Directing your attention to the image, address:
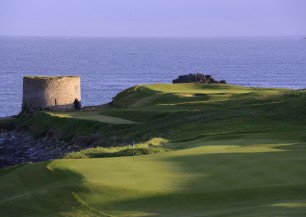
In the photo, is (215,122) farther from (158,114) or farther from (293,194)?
(293,194)

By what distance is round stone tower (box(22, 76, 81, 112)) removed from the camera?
50344 mm

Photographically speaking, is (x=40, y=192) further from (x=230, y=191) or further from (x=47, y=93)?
(x=47, y=93)

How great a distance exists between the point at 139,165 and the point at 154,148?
18.1 ft

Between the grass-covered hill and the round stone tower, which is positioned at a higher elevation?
the grass-covered hill

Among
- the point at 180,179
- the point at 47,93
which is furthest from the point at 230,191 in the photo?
the point at 47,93

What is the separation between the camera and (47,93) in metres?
50.5

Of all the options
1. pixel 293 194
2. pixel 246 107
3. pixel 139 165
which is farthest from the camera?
pixel 246 107

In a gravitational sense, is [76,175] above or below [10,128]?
above

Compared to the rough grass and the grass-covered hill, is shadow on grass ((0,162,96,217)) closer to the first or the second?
the grass-covered hill

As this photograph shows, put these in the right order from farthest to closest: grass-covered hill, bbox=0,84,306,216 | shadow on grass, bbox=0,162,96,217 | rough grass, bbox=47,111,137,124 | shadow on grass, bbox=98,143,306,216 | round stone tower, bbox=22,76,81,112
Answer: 1. round stone tower, bbox=22,76,81,112
2. rough grass, bbox=47,111,137,124
3. shadow on grass, bbox=0,162,96,217
4. grass-covered hill, bbox=0,84,306,216
5. shadow on grass, bbox=98,143,306,216

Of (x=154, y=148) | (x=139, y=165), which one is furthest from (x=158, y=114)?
(x=139, y=165)

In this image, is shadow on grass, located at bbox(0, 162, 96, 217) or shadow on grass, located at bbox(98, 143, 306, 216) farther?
shadow on grass, located at bbox(0, 162, 96, 217)

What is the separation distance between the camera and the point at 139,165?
20969 millimetres

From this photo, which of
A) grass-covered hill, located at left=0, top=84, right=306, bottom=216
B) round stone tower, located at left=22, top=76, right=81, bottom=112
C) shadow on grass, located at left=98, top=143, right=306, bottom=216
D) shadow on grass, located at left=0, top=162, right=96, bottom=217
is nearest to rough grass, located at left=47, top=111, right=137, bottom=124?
round stone tower, located at left=22, top=76, right=81, bottom=112
